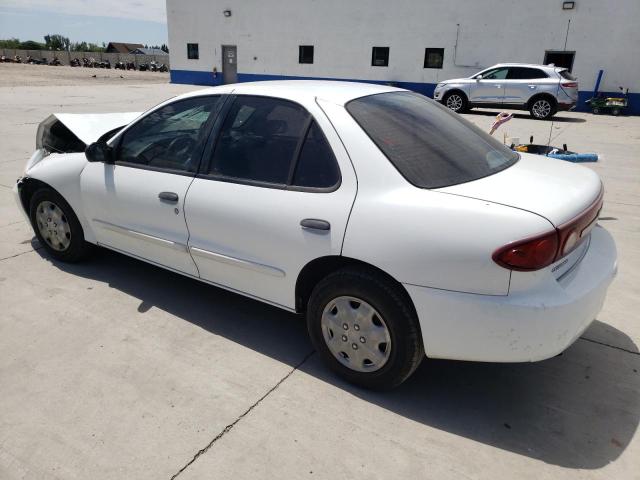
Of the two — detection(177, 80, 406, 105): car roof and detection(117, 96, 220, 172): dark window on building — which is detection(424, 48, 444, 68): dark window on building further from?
detection(117, 96, 220, 172): dark window on building

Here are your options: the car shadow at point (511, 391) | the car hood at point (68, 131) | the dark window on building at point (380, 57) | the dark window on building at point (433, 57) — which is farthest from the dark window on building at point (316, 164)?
the dark window on building at point (380, 57)

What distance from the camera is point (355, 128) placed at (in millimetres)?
2768

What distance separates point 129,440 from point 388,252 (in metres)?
1.56

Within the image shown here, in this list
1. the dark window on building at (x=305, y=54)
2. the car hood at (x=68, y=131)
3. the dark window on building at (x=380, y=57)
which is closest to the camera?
the car hood at (x=68, y=131)

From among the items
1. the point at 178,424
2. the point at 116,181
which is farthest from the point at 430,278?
the point at 116,181

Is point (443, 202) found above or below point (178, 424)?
above

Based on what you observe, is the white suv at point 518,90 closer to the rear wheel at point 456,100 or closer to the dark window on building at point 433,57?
the rear wheel at point 456,100

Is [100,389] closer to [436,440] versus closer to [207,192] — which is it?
[207,192]

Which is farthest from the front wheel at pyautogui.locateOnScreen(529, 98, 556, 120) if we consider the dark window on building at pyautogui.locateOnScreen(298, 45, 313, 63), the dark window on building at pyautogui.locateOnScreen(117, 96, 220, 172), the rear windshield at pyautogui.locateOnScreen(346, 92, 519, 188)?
the dark window on building at pyautogui.locateOnScreen(117, 96, 220, 172)

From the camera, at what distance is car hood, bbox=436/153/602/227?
240 cm

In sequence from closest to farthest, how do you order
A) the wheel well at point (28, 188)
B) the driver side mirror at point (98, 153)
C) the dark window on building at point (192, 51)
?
the driver side mirror at point (98, 153), the wheel well at point (28, 188), the dark window on building at point (192, 51)

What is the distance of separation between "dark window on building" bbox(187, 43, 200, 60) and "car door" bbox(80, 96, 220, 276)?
2855 cm

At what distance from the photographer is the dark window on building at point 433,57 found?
902 inches

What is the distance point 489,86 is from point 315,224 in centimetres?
1640
